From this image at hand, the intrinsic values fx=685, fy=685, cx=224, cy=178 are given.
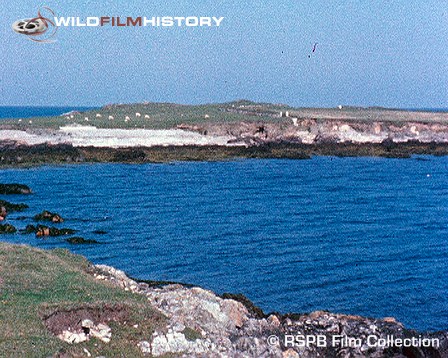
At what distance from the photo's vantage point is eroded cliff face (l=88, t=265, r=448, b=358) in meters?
15.4

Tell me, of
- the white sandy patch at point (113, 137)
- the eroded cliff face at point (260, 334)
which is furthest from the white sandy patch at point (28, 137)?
the eroded cliff face at point (260, 334)

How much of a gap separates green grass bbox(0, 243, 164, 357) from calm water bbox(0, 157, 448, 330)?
549 cm

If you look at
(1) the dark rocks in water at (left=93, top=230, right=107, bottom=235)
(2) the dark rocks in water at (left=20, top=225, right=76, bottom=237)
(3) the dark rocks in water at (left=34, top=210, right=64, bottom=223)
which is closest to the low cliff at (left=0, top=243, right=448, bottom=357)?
(2) the dark rocks in water at (left=20, top=225, right=76, bottom=237)

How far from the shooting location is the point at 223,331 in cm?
1672

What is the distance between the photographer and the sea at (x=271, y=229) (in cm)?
2409

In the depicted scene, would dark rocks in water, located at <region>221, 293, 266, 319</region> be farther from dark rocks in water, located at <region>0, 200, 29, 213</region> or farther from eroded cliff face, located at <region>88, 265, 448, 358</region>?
dark rocks in water, located at <region>0, 200, 29, 213</region>

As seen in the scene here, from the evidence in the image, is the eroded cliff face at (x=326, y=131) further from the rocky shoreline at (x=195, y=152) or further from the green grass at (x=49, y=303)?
the green grass at (x=49, y=303)

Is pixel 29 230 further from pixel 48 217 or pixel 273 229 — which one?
pixel 273 229

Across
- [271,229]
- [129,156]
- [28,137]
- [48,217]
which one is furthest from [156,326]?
[28,137]

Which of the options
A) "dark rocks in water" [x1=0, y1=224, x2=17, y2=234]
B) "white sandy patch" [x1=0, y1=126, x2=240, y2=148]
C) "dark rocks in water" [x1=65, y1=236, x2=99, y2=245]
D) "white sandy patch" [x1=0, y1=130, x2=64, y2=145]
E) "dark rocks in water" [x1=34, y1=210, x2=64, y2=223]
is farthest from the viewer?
"white sandy patch" [x1=0, y1=126, x2=240, y2=148]

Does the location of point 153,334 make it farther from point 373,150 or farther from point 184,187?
point 373,150

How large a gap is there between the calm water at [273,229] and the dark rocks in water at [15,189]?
898mm

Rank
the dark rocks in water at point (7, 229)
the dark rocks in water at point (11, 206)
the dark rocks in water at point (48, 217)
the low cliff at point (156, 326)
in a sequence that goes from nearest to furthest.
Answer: the low cliff at point (156, 326) → the dark rocks in water at point (7, 229) → the dark rocks in water at point (48, 217) → the dark rocks in water at point (11, 206)

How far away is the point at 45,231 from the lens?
32844 mm
